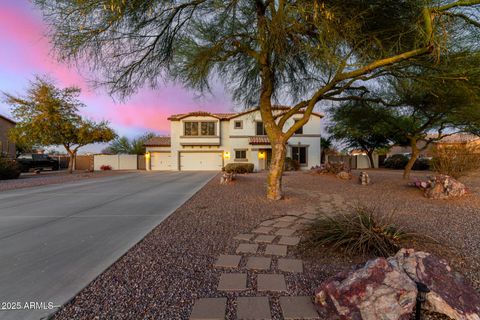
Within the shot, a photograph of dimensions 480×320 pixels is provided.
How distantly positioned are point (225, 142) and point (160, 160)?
7.54m

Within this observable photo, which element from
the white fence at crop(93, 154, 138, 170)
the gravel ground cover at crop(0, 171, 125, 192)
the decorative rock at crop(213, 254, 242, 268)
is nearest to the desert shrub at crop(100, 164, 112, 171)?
the white fence at crop(93, 154, 138, 170)

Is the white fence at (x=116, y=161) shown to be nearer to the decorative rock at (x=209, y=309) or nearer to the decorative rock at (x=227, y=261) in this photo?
the decorative rock at (x=227, y=261)

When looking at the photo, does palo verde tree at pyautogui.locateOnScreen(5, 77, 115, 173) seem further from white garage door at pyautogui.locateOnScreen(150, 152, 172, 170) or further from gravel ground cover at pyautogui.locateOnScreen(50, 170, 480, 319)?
gravel ground cover at pyautogui.locateOnScreen(50, 170, 480, 319)

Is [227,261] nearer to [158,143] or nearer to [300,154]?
[300,154]

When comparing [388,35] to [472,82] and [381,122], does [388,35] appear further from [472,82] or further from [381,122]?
[381,122]

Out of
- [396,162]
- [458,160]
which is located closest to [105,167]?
[458,160]

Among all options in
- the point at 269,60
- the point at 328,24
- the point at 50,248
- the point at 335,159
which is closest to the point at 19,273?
the point at 50,248

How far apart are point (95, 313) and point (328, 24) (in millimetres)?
5464

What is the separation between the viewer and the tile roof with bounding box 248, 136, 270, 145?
23.5 meters

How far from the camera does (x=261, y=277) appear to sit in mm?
2844

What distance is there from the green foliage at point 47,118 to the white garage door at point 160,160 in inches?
323

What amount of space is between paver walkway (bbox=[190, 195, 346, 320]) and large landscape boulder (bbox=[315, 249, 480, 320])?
262mm

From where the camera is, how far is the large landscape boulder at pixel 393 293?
78.2 inches

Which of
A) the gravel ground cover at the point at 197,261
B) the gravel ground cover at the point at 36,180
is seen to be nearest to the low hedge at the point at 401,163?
the gravel ground cover at the point at 197,261
